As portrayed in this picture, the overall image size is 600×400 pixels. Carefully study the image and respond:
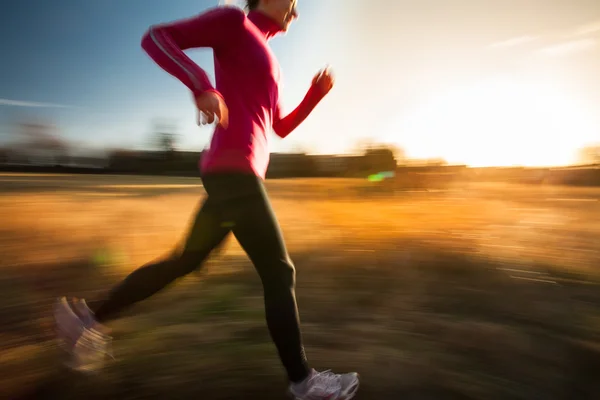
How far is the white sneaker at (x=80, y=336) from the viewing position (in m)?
1.85

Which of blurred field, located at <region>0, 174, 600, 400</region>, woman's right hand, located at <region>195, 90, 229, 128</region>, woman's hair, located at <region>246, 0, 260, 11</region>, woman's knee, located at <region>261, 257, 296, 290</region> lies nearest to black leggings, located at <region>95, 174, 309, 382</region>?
woman's knee, located at <region>261, 257, 296, 290</region>

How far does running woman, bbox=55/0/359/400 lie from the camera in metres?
1.55

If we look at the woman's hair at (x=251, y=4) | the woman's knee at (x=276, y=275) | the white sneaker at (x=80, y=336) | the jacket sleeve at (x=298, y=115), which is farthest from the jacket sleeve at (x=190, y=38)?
the white sneaker at (x=80, y=336)

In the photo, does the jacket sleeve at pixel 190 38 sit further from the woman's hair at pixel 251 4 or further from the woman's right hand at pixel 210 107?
the woman's hair at pixel 251 4

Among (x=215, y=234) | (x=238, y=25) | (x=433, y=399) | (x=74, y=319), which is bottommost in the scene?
(x=433, y=399)

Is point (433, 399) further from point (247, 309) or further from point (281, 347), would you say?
point (247, 309)

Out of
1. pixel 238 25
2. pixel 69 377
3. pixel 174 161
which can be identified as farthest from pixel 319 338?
pixel 174 161

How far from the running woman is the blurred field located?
11.8 inches

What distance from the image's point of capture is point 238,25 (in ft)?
5.16

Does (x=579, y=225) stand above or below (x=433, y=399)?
above

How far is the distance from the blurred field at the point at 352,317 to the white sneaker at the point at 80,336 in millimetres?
140

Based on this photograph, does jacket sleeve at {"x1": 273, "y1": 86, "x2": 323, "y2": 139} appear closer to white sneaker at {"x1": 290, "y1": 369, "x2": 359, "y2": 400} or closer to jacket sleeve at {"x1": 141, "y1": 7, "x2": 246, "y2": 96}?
jacket sleeve at {"x1": 141, "y1": 7, "x2": 246, "y2": 96}

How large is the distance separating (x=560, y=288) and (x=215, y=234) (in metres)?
2.58

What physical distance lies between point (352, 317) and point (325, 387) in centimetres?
99
